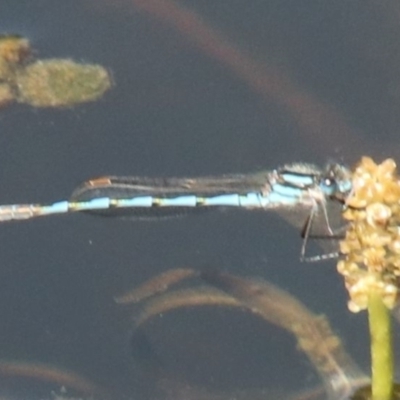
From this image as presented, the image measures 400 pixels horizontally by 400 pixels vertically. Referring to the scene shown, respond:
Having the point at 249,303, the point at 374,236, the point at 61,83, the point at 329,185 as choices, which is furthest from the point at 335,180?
the point at 374,236

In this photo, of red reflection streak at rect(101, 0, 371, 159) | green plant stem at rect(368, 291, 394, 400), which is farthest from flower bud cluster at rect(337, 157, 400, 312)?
red reflection streak at rect(101, 0, 371, 159)

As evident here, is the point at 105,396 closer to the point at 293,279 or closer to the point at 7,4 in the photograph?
the point at 293,279

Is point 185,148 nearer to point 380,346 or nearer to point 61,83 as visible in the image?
point 61,83

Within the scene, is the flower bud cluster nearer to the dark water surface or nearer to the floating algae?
the dark water surface

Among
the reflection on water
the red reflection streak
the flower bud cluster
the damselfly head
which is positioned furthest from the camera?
the red reflection streak

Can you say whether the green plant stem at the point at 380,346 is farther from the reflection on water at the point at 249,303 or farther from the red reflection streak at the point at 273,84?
the red reflection streak at the point at 273,84

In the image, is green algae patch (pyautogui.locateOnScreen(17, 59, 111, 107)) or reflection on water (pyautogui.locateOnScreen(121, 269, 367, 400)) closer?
reflection on water (pyautogui.locateOnScreen(121, 269, 367, 400))

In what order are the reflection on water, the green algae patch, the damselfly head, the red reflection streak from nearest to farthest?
the reflection on water → the damselfly head → the red reflection streak → the green algae patch
